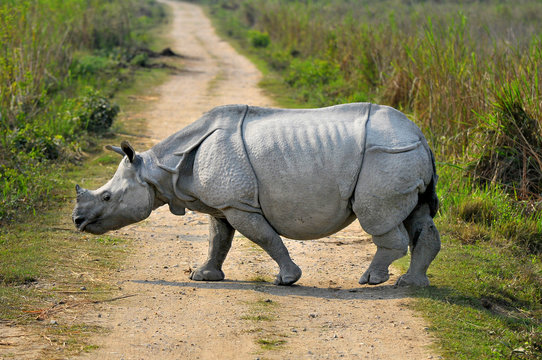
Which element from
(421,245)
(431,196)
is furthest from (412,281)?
(431,196)

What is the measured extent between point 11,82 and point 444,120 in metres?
6.49

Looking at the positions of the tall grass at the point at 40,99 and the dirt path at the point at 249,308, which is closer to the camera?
the dirt path at the point at 249,308

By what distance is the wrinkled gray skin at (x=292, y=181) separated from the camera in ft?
20.5

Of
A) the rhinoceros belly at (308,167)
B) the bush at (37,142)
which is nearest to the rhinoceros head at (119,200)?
the rhinoceros belly at (308,167)

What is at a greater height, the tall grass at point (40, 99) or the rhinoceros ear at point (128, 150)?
the rhinoceros ear at point (128, 150)

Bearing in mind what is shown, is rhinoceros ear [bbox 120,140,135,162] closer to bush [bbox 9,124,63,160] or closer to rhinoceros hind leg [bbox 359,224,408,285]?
rhinoceros hind leg [bbox 359,224,408,285]

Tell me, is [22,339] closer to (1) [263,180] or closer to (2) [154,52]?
(1) [263,180]

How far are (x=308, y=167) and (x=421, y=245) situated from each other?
46.4 inches

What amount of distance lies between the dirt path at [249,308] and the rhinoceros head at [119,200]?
0.57 meters

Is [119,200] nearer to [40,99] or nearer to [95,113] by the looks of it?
[40,99]

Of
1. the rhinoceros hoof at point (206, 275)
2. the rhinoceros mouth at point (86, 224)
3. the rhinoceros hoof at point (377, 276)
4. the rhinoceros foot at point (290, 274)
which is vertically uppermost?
the rhinoceros mouth at point (86, 224)

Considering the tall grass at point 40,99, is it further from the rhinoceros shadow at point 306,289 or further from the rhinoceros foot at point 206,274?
the rhinoceros shadow at point 306,289

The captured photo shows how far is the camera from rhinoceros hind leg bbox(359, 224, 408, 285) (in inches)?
250

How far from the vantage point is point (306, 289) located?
21.8ft
